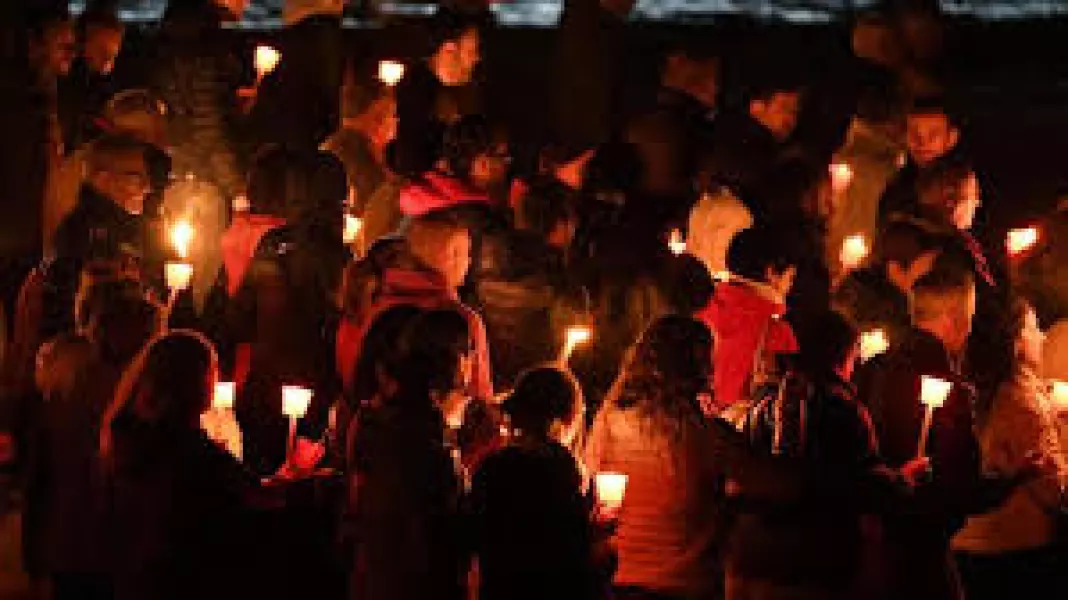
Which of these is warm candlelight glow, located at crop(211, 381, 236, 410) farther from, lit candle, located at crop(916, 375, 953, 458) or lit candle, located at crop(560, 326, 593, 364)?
lit candle, located at crop(916, 375, 953, 458)

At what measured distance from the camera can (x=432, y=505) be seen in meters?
5.51

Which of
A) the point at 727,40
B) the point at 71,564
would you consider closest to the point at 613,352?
the point at 71,564

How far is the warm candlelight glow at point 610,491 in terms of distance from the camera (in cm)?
554

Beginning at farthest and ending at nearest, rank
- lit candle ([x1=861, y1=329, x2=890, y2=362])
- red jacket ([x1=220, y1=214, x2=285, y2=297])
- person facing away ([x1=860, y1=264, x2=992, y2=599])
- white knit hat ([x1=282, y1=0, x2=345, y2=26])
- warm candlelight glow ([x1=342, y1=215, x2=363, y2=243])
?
white knit hat ([x1=282, y1=0, x2=345, y2=26])
warm candlelight glow ([x1=342, y1=215, x2=363, y2=243])
red jacket ([x1=220, y1=214, x2=285, y2=297])
lit candle ([x1=861, y1=329, x2=890, y2=362])
person facing away ([x1=860, y1=264, x2=992, y2=599])

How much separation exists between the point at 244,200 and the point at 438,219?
1.36 m

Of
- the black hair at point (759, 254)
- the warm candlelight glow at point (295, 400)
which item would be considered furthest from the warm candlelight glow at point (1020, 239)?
the warm candlelight glow at point (295, 400)

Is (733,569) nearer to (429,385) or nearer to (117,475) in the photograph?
(429,385)

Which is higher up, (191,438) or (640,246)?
(640,246)

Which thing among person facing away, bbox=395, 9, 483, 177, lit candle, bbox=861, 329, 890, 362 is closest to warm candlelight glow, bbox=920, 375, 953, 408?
lit candle, bbox=861, 329, 890, 362

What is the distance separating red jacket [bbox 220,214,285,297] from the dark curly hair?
200 centimetres

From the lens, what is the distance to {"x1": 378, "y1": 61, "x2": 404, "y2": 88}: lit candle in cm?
885

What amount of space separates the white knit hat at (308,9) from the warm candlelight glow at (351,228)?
1.29 m

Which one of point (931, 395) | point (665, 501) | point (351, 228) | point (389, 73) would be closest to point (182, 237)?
point (351, 228)

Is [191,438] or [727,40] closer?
[191,438]
